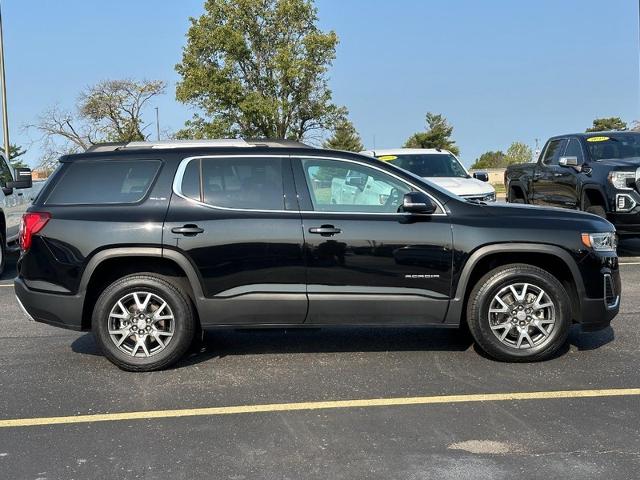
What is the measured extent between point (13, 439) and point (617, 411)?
3740 millimetres

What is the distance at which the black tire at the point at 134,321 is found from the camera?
5.27 metres

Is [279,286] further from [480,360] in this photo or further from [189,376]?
[480,360]

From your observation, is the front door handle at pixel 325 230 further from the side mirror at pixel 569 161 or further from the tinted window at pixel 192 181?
the side mirror at pixel 569 161

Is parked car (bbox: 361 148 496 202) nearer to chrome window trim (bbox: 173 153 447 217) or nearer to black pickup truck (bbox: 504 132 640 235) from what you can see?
black pickup truck (bbox: 504 132 640 235)

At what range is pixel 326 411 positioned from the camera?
4.48m

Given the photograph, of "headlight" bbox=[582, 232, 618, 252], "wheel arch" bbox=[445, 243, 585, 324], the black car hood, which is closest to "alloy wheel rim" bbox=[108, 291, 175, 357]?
"wheel arch" bbox=[445, 243, 585, 324]

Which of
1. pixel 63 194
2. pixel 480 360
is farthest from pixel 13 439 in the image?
pixel 480 360

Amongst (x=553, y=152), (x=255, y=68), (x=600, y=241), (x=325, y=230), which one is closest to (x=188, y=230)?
(x=325, y=230)

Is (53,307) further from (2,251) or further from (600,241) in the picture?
(2,251)

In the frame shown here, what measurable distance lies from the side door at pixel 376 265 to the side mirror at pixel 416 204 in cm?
8

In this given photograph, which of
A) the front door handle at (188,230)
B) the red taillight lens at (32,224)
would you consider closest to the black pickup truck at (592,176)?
the front door handle at (188,230)

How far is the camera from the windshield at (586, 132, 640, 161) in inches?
430

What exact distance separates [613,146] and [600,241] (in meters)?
6.37

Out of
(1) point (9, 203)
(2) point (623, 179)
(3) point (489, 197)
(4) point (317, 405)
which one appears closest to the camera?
(4) point (317, 405)
